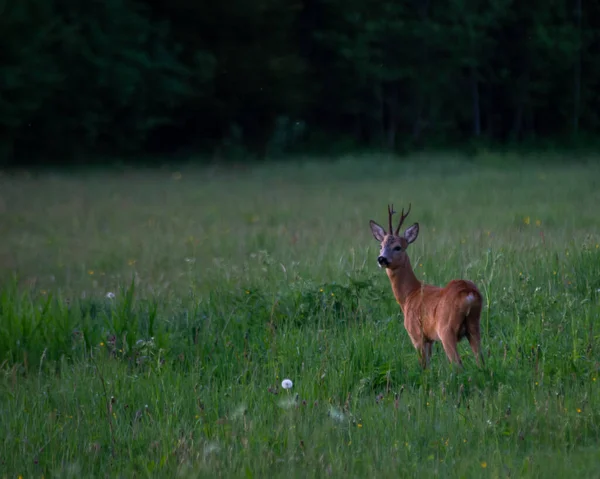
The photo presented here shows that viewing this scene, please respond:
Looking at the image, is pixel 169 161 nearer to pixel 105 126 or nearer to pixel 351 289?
pixel 105 126

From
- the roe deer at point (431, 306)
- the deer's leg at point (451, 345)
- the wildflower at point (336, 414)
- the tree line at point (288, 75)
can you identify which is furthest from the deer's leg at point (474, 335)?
the tree line at point (288, 75)

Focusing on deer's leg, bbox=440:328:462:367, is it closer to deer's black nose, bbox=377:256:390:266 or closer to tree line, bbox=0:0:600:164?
deer's black nose, bbox=377:256:390:266

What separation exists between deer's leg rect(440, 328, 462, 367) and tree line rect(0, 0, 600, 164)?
24.3 m

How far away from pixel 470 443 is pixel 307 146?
3227 cm

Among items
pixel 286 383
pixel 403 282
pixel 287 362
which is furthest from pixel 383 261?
pixel 286 383

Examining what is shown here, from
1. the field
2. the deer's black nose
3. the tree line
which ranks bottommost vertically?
the field

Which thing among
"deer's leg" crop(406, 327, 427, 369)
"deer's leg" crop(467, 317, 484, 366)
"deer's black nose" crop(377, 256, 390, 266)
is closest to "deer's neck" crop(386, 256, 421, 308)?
"deer's black nose" crop(377, 256, 390, 266)

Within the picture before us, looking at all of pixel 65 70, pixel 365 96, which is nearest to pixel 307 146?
pixel 365 96

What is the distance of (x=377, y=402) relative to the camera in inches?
202

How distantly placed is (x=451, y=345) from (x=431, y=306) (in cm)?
35

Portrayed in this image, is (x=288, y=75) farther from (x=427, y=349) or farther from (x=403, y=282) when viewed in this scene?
(x=427, y=349)

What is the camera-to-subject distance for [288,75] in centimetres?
3578

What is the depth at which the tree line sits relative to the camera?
29.3 meters

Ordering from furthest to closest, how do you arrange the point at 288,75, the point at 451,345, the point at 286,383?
the point at 288,75
the point at 451,345
the point at 286,383
